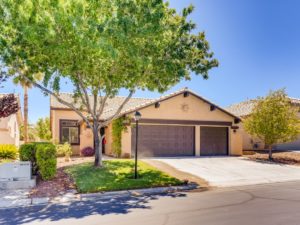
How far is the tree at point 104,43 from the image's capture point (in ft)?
36.5

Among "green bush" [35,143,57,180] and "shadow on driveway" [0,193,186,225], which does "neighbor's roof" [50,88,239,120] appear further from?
"shadow on driveway" [0,193,186,225]

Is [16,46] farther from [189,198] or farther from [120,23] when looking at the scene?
[189,198]

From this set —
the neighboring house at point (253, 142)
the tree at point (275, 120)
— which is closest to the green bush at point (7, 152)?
the tree at point (275, 120)

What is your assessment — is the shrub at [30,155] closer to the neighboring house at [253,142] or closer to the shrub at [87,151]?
the shrub at [87,151]

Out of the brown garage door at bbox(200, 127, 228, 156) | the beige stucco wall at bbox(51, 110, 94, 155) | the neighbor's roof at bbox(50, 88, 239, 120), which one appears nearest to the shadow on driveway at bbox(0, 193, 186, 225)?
the neighbor's roof at bbox(50, 88, 239, 120)

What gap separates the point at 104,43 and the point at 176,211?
6598 millimetres

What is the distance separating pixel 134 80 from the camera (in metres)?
14.2

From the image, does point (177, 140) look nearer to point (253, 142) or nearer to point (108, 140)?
point (108, 140)

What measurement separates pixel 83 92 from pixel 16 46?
4.39 metres

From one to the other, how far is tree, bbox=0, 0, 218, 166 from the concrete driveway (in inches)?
215

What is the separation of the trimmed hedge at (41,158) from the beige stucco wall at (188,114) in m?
8.68

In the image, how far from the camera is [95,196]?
1078cm

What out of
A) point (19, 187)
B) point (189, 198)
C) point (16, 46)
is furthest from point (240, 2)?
point (19, 187)

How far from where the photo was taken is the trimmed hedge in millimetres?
12625
